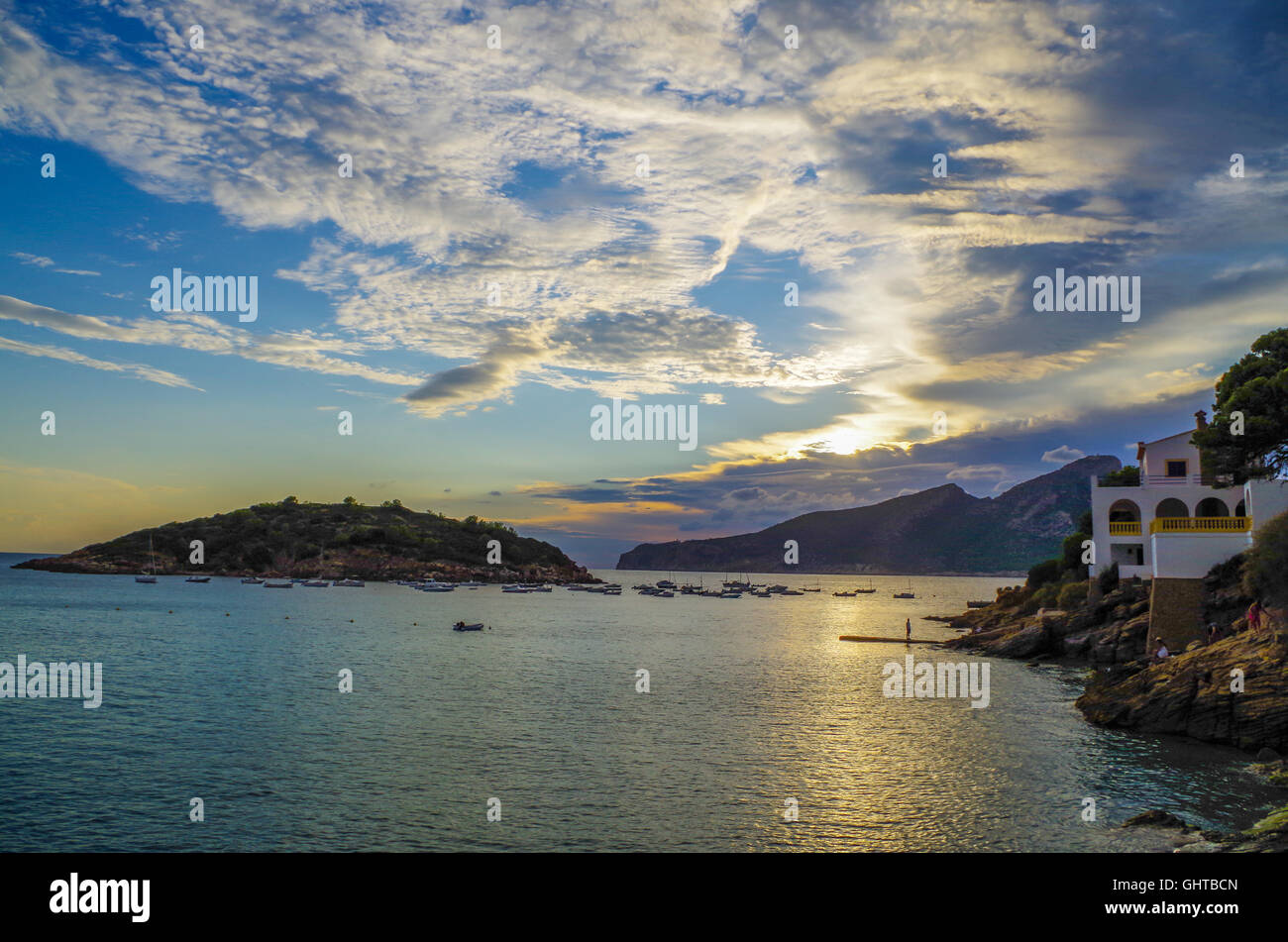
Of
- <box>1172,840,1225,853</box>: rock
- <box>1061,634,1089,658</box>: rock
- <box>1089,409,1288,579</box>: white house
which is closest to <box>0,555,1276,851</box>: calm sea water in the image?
<box>1172,840,1225,853</box>: rock

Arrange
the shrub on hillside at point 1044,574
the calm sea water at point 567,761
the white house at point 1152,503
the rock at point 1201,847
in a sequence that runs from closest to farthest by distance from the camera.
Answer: the rock at point 1201,847
the calm sea water at point 567,761
the white house at point 1152,503
the shrub on hillside at point 1044,574

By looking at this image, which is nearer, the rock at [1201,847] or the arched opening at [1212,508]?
the rock at [1201,847]

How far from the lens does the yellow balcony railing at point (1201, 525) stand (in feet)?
135

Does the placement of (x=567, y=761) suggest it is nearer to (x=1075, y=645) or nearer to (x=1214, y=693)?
(x=1214, y=693)

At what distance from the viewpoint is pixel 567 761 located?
29156 millimetres

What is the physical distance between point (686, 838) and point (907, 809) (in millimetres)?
7471

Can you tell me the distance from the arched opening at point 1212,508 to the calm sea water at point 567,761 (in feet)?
46.6

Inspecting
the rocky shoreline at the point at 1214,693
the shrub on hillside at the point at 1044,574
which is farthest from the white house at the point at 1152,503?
the shrub on hillside at the point at 1044,574

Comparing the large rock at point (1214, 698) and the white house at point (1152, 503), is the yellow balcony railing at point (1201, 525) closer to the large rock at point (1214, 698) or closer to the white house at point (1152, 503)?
the white house at point (1152, 503)

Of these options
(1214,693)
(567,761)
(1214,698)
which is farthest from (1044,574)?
(567,761)

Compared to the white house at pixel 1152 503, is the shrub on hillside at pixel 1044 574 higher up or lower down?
lower down

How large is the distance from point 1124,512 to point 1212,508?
233 inches
